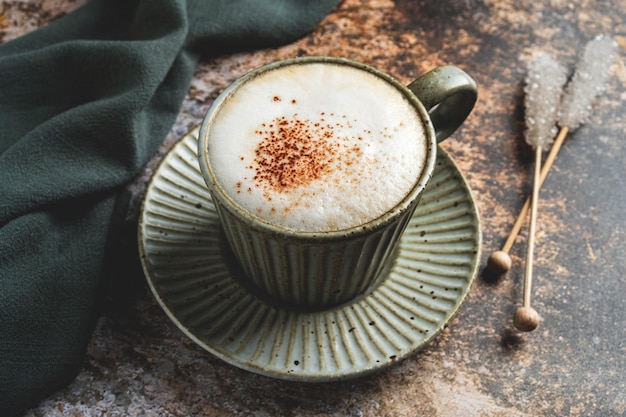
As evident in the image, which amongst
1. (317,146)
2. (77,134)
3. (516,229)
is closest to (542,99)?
(516,229)

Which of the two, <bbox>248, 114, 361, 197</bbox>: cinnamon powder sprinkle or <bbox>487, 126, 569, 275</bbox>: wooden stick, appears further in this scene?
<bbox>487, 126, 569, 275</bbox>: wooden stick

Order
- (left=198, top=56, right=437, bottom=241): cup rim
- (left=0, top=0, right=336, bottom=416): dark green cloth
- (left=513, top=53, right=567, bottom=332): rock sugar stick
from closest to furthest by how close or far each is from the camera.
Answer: (left=198, top=56, right=437, bottom=241): cup rim < (left=0, top=0, right=336, bottom=416): dark green cloth < (left=513, top=53, right=567, bottom=332): rock sugar stick

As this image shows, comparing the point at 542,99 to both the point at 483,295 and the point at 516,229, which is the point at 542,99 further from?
the point at 483,295

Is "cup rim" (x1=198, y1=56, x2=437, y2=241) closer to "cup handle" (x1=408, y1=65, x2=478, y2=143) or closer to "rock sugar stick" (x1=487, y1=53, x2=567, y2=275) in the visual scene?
"cup handle" (x1=408, y1=65, x2=478, y2=143)

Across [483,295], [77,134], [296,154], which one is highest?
[296,154]

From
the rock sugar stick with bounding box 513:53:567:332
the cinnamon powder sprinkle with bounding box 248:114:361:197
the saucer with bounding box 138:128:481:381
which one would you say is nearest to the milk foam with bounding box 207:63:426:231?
the cinnamon powder sprinkle with bounding box 248:114:361:197

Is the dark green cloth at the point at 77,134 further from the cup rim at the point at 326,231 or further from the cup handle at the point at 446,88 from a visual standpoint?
the cup handle at the point at 446,88
